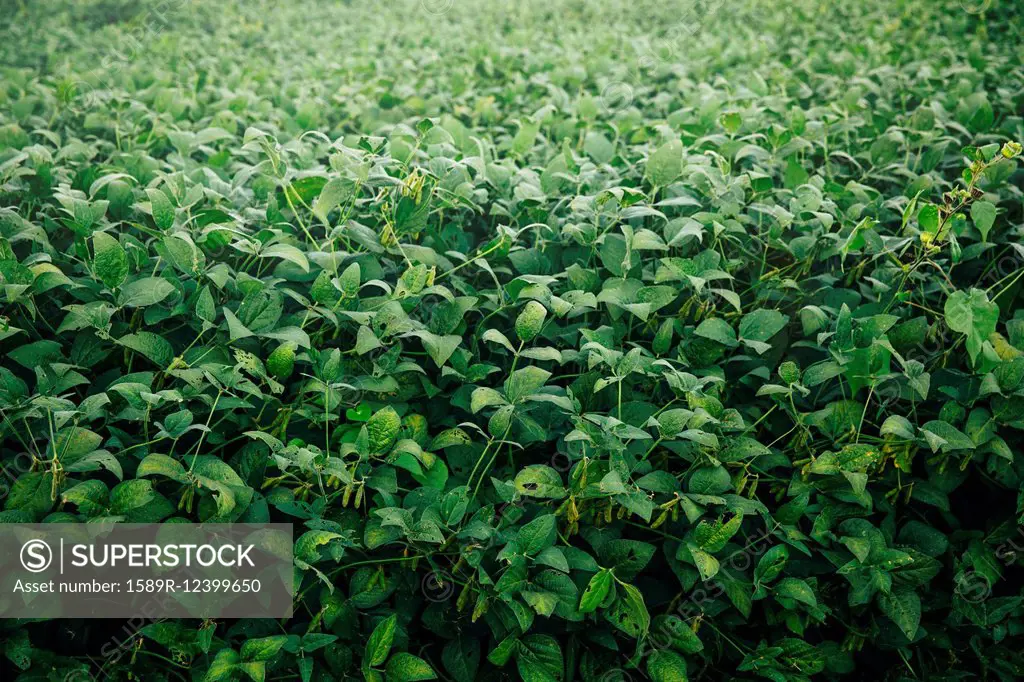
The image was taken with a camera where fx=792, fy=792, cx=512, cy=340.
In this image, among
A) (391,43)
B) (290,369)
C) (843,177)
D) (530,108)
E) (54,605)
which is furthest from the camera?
(391,43)

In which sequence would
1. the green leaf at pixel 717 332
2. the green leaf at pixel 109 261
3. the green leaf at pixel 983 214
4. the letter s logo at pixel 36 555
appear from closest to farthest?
the letter s logo at pixel 36 555 < the green leaf at pixel 109 261 < the green leaf at pixel 717 332 < the green leaf at pixel 983 214

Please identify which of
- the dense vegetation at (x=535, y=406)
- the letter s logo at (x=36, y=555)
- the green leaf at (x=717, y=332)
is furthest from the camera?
the green leaf at (x=717, y=332)

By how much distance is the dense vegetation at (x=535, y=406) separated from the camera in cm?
139

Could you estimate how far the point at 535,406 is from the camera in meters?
1.54

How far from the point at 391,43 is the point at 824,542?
3.91 m

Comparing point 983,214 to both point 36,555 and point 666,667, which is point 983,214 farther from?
point 36,555

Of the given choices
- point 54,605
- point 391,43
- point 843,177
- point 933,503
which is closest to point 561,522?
point 933,503

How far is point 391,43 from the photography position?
4.56m

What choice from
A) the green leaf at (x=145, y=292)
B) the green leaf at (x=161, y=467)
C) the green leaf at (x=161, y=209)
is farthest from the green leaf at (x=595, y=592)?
the green leaf at (x=161, y=209)

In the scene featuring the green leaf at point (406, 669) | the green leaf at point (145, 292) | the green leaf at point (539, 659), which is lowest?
the green leaf at point (539, 659)

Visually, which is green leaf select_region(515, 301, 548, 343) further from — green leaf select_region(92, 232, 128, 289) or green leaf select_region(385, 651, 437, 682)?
green leaf select_region(92, 232, 128, 289)

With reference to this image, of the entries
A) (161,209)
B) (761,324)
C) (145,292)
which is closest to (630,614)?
(761,324)

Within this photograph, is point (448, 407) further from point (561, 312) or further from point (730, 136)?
point (730, 136)

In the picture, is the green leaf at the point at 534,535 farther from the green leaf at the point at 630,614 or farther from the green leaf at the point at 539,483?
the green leaf at the point at 630,614
